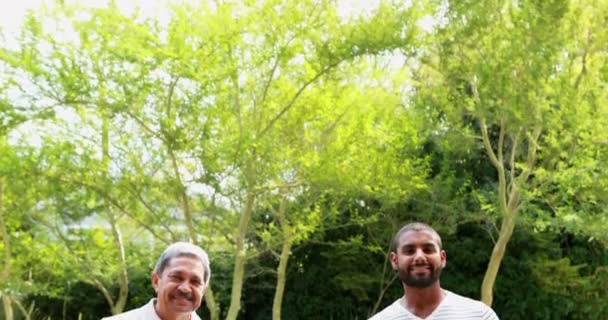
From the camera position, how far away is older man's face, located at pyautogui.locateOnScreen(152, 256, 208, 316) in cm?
318

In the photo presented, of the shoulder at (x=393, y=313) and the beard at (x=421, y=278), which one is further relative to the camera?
the shoulder at (x=393, y=313)

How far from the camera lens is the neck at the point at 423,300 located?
3.53 metres

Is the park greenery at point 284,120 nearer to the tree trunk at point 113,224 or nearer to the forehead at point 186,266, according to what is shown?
the tree trunk at point 113,224

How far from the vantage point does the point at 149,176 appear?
16.1 m

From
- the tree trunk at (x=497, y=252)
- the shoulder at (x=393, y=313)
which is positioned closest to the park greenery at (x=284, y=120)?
the tree trunk at (x=497, y=252)

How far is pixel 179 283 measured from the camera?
126 inches

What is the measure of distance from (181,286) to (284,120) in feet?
45.4

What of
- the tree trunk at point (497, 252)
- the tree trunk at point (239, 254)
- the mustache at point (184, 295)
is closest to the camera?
the mustache at point (184, 295)

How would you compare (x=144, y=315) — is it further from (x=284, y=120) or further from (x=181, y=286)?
(x=284, y=120)

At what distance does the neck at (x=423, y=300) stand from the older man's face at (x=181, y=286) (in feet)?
2.66

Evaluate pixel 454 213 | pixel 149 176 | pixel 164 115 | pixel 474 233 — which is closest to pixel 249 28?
pixel 164 115

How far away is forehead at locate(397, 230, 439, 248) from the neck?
0.57 ft

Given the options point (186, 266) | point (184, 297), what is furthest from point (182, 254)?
point (184, 297)

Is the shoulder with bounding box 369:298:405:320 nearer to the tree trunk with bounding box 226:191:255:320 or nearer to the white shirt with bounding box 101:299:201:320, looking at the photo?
the white shirt with bounding box 101:299:201:320
